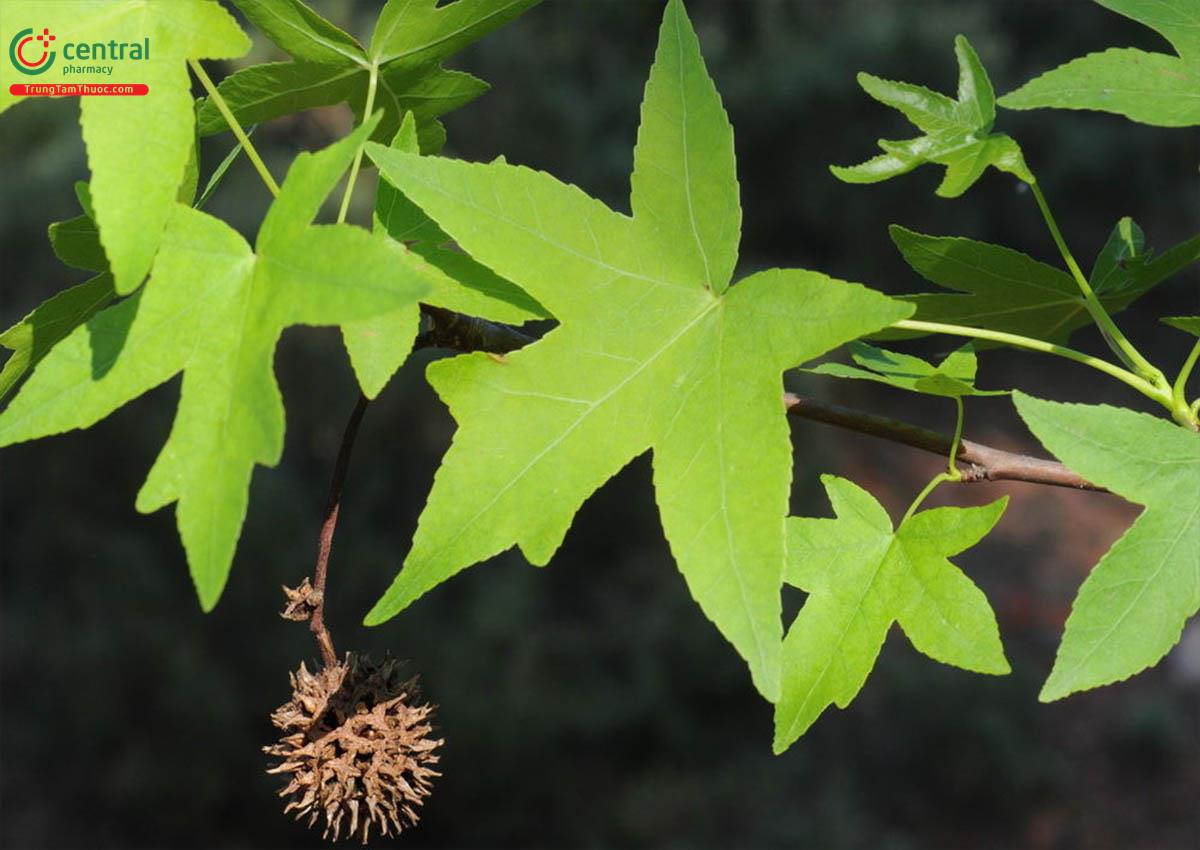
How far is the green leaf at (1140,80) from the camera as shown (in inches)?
24.1

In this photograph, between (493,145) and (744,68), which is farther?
(744,68)

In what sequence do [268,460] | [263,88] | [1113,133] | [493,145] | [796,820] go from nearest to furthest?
[268,460]
[263,88]
[796,820]
[493,145]
[1113,133]

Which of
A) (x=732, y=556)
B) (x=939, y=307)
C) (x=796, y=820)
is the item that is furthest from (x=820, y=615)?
(x=796, y=820)

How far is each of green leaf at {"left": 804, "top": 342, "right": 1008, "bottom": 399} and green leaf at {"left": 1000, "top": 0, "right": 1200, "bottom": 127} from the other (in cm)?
15

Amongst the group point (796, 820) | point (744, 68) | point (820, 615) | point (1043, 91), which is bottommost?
point (796, 820)

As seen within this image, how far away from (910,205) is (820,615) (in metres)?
5.93

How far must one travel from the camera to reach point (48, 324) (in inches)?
28.2

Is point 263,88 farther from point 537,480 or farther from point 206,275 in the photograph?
point 537,480

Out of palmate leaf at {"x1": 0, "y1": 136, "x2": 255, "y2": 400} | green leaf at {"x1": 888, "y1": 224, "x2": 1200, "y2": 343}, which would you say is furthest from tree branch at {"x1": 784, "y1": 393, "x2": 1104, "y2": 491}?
palmate leaf at {"x1": 0, "y1": 136, "x2": 255, "y2": 400}

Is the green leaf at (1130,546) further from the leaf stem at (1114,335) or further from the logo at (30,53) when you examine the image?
the logo at (30,53)

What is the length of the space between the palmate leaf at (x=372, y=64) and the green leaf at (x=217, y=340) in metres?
0.18

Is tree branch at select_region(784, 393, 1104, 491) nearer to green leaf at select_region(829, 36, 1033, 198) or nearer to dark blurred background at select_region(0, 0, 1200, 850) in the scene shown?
green leaf at select_region(829, 36, 1033, 198)

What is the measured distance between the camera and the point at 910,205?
6.31 metres

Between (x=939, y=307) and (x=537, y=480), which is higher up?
(x=537, y=480)
